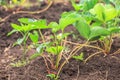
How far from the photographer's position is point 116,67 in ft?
6.66

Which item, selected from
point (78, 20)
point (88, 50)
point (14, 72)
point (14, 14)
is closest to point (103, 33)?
point (78, 20)

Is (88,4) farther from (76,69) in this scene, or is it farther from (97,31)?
(76,69)

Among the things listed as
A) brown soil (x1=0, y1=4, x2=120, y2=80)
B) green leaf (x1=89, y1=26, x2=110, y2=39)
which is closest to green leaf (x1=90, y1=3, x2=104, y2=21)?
green leaf (x1=89, y1=26, x2=110, y2=39)

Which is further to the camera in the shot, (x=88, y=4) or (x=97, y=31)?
(x=88, y=4)

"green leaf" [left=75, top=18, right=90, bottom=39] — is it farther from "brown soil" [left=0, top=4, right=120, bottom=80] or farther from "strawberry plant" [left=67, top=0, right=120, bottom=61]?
"brown soil" [left=0, top=4, right=120, bottom=80]

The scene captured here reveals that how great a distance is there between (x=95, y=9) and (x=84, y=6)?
3.0 inches

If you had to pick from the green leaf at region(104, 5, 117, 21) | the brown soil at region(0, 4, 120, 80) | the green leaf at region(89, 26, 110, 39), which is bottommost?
the brown soil at region(0, 4, 120, 80)

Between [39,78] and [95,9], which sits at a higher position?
[95,9]

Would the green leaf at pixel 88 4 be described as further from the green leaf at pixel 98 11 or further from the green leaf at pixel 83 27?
the green leaf at pixel 83 27

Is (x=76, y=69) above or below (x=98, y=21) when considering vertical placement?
below

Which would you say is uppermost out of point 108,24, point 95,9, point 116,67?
point 95,9

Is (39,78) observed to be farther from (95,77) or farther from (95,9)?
(95,9)

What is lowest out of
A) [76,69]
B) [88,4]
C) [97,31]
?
[76,69]

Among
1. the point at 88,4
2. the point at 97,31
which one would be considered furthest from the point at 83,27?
the point at 88,4
